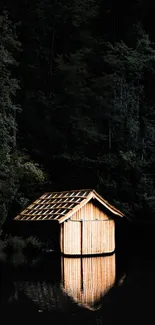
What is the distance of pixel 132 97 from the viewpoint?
179 feet

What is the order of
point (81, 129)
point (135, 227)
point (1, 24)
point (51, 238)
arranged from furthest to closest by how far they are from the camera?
point (81, 129) → point (135, 227) → point (1, 24) → point (51, 238)

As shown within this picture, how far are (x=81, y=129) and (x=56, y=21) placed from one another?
1237 cm

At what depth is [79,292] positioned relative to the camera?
23781mm

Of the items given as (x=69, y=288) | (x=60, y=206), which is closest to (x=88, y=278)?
(x=69, y=288)

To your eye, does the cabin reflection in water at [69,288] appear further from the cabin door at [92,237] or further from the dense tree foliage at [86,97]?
the dense tree foliage at [86,97]

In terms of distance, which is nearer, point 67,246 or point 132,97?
point 67,246

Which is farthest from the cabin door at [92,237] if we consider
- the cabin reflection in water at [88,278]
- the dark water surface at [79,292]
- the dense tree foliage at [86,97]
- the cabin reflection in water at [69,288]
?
the dense tree foliage at [86,97]

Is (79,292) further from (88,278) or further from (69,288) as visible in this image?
(88,278)

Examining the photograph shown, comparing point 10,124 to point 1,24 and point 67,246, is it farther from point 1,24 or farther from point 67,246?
point 67,246

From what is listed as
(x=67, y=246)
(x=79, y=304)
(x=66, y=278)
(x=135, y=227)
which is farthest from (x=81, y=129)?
(x=79, y=304)

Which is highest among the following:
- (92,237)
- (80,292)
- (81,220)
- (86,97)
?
(86,97)

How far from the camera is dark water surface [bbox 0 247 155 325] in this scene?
777 inches

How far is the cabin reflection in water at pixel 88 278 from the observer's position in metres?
22.8

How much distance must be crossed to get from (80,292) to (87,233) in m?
11.6
